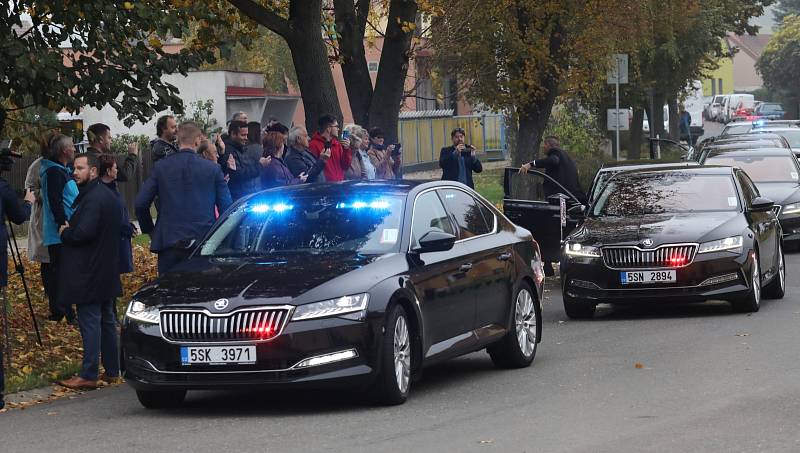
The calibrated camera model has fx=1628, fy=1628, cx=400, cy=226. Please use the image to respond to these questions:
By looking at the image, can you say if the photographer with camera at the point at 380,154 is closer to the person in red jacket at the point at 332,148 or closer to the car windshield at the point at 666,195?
the person in red jacket at the point at 332,148

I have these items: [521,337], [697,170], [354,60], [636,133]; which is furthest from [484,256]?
[636,133]

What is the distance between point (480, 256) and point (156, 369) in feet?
9.23

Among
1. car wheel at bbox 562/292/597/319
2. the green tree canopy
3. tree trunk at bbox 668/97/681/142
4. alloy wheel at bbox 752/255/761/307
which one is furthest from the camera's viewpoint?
the green tree canopy

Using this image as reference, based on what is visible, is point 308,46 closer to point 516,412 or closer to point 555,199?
point 555,199

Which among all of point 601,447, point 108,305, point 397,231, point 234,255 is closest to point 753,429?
point 601,447

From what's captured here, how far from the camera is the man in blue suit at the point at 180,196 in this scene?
12.8 meters

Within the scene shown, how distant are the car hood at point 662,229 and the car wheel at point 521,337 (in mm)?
3099

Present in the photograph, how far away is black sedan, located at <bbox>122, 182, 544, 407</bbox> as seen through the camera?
32.2ft

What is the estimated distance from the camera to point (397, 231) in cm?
1095

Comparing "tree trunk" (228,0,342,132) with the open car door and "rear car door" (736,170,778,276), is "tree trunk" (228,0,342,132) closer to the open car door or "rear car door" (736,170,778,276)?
the open car door

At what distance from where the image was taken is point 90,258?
1169 cm

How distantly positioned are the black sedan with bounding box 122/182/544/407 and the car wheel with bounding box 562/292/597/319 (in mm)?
3561

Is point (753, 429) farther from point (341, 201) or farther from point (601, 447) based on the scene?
point (341, 201)

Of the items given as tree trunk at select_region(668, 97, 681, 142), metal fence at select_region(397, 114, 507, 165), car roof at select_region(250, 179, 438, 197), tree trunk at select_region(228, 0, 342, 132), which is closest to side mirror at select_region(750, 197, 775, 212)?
car roof at select_region(250, 179, 438, 197)
